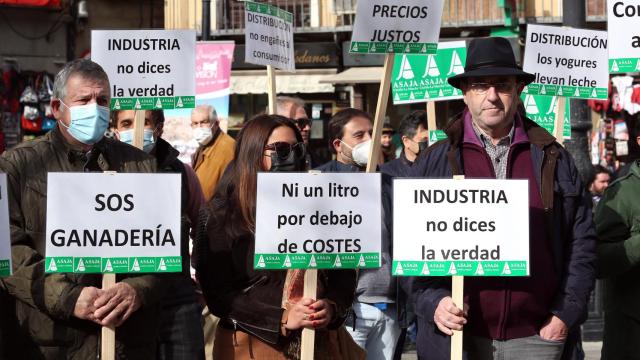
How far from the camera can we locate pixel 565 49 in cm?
755

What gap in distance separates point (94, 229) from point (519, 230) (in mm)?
1674

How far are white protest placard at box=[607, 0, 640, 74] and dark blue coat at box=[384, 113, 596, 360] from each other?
2.48 m

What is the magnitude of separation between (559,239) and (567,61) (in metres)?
3.02

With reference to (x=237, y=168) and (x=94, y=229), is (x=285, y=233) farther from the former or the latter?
(x=94, y=229)

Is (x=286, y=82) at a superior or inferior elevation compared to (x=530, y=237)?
superior

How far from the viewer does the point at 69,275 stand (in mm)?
4586

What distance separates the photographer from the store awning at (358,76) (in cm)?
2227

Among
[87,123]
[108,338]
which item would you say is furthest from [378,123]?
[108,338]

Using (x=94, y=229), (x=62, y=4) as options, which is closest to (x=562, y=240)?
(x=94, y=229)

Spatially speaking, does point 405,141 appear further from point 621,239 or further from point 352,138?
point 621,239

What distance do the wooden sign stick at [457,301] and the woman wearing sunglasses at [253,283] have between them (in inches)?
20.9

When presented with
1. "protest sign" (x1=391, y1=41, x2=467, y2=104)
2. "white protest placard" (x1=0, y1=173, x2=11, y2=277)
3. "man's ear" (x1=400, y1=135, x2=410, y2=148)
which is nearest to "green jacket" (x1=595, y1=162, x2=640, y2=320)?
"white protest placard" (x1=0, y1=173, x2=11, y2=277)

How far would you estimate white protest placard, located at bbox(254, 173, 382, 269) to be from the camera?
475cm

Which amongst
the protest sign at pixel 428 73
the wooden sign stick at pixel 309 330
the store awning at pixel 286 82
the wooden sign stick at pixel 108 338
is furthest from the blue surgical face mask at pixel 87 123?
the store awning at pixel 286 82
